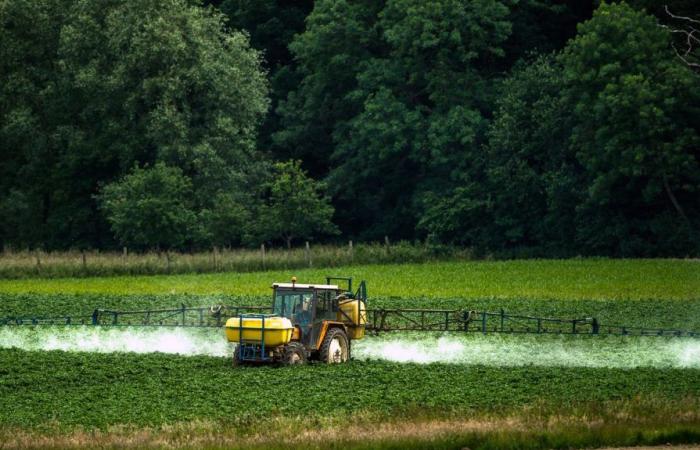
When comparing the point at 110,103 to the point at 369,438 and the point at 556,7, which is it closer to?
the point at 556,7

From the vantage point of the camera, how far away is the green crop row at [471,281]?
A: 57.7 meters

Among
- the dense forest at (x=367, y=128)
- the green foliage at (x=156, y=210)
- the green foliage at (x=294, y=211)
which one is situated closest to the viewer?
the dense forest at (x=367, y=128)

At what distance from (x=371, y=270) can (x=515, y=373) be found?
37.2 meters

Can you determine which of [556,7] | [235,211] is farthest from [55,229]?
[556,7]

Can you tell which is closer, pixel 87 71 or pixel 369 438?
pixel 369 438

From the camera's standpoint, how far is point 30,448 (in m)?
24.3

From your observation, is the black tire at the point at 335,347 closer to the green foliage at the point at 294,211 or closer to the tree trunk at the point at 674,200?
the tree trunk at the point at 674,200

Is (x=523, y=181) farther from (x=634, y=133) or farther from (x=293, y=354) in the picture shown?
(x=293, y=354)

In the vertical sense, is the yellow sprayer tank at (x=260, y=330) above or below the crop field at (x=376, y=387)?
above

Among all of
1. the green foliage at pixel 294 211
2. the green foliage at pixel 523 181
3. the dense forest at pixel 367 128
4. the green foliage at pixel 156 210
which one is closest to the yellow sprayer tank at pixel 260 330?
the dense forest at pixel 367 128

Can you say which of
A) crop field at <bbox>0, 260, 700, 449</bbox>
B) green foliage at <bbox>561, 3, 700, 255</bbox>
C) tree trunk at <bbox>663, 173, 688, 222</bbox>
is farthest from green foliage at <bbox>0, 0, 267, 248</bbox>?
crop field at <bbox>0, 260, 700, 449</bbox>

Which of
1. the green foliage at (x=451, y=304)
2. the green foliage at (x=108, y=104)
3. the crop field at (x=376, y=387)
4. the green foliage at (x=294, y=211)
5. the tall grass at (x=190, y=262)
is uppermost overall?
the green foliage at (x=108, y=104)

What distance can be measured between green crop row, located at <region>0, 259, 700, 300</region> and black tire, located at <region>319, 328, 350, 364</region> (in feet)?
68.2

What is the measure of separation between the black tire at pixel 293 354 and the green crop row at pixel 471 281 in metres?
22.3
